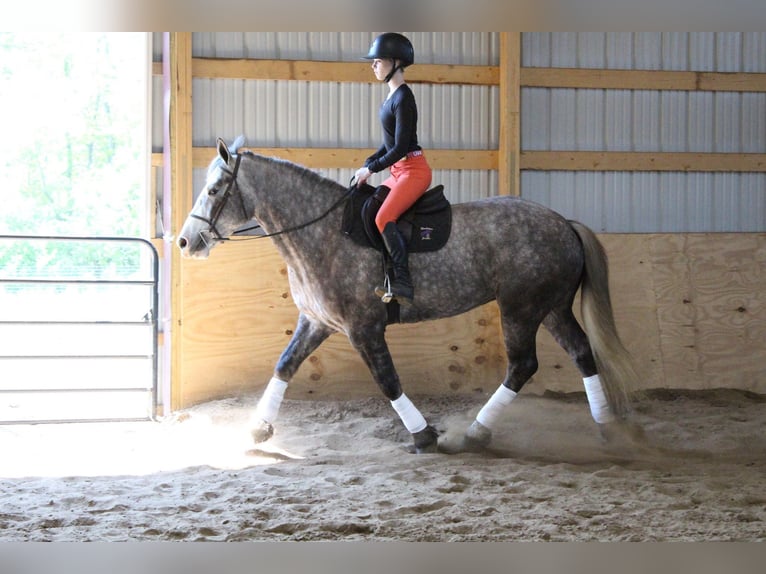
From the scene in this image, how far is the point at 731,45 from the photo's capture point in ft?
22.6

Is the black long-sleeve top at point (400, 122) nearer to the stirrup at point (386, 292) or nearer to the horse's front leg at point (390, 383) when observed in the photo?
the stirrup at point (386, 292)

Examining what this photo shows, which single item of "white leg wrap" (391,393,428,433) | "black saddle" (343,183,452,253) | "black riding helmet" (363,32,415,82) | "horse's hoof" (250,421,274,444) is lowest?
"horse's hoof" (250,421,274,444)

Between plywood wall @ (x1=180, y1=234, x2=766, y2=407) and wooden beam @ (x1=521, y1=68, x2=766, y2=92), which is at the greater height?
wooden beam @ (x1=521, y1=68, x2=766, y2=92)

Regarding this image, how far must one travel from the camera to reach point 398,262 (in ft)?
15.4

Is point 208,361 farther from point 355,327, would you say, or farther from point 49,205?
point 49,205

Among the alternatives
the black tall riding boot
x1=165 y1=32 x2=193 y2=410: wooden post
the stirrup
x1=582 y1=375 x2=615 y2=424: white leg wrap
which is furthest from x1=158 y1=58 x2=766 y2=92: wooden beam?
x1=582 y1=375 x2=615 y2=424: white leg wrap

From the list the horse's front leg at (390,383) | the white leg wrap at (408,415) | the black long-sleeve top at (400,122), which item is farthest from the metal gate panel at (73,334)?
the black long-sleeve top at (400,122)

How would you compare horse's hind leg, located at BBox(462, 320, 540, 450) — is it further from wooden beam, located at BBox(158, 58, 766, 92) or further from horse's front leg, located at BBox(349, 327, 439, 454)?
wooden beam, located at BBox(158, 58, 766, 92)

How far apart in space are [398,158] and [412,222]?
1.27 feet

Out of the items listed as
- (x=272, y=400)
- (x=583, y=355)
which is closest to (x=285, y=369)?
(x=272, y=400)

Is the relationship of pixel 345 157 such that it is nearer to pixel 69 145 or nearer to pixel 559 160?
pixel 559 160

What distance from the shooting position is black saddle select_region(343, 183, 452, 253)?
481 cm

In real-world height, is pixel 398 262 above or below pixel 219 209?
below

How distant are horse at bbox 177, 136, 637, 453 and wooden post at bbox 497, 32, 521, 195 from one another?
1612mm
